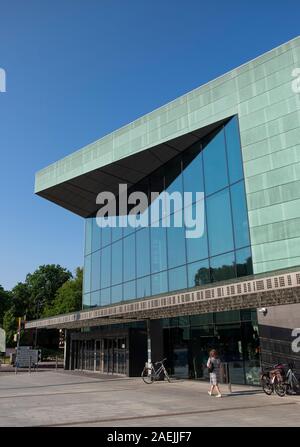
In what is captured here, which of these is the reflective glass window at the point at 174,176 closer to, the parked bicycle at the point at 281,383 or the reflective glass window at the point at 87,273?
the reflective glass window at the point at 87,273

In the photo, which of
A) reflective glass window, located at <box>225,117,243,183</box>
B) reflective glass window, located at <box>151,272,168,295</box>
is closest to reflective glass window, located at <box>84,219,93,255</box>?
reflective glass window, located at <box>151,272,168,295</box>

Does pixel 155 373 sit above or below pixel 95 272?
below

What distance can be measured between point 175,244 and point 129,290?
5.61m

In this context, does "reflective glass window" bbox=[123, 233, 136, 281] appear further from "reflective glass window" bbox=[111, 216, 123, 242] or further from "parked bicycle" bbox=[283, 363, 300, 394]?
"parked bicycle" bbox=[283, 363, 300, 394]

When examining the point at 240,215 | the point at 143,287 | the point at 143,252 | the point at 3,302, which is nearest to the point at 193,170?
the point at 240,215

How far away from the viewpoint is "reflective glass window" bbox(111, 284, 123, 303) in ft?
95.6

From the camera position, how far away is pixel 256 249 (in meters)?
19.0

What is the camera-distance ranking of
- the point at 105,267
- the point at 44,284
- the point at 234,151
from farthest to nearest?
the point at 44,284 → the point at 105,267 → the point at 234,151

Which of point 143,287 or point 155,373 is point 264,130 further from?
point 155,373

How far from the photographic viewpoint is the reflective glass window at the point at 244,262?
62.7 feet

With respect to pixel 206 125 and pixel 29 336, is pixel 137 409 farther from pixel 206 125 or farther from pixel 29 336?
pixel 29 336

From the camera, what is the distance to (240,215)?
2008 centimetres

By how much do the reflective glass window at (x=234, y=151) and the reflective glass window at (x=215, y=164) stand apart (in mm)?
335

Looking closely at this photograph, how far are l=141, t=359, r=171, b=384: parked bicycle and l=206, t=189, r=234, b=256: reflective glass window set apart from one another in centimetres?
630
